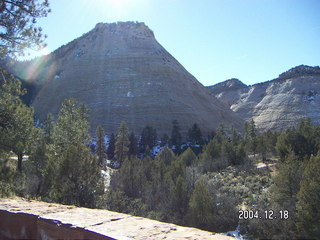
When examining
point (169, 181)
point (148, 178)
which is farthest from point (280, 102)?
point (169, 181)

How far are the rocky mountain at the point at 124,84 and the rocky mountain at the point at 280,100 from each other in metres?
16.8

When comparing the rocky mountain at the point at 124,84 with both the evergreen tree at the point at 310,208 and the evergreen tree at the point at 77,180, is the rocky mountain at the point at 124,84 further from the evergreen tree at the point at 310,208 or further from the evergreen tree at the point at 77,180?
the evergreen tree at the point at 310,208

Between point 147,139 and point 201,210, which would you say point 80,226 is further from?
point 147,139

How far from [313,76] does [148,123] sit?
78.7 metres

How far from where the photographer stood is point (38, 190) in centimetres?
1752

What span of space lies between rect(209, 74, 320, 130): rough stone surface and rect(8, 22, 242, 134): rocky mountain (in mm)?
16422

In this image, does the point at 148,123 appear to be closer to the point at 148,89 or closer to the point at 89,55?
the point at 148,89

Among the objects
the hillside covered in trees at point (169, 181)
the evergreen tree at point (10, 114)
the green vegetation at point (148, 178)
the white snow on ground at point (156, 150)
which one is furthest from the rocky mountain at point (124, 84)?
the evergreen tree at point (10, 114)

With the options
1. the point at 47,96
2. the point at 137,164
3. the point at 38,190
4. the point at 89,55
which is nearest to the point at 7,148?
the point at 38,190

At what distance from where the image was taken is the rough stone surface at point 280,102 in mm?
99938

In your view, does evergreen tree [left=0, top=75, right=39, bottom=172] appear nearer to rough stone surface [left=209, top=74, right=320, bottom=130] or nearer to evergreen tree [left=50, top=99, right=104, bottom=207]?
evergreen tree [left=50, top=99, right=104, bottom=207]

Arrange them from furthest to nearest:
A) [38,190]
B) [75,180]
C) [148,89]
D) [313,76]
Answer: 1. [313,76]
2. [148,89]
3. [38,190]
4. [75,180]

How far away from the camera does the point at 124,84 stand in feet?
284

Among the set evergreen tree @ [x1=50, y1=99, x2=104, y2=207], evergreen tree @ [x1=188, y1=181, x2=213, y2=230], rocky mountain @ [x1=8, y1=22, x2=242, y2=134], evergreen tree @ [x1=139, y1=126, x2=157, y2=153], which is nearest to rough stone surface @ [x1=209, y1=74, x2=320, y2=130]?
rocky mountain @ [x1=8, y1=22, x2=242, y2=134]
